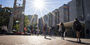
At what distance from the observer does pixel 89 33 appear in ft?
56.8

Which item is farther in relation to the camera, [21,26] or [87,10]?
[21,26]

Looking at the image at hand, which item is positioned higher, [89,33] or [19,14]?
[19,14]

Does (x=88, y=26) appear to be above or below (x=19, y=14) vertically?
below

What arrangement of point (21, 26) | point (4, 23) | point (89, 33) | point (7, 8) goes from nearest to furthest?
point (89, 33), point (21, 26), point (4, 23), point (7, 8)

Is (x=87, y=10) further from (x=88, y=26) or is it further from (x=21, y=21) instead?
(x=21, y=21)

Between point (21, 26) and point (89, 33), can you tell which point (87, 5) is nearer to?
point (89, 33)

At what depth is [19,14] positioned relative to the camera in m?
31.4

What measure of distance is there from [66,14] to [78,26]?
3715cm

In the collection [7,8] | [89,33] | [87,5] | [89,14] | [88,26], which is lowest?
[89,33]

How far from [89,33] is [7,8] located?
35296 mm

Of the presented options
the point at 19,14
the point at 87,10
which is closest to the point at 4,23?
the point at 19,14

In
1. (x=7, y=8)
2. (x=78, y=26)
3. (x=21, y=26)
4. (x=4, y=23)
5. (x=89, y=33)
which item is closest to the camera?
(x=78, y=26)

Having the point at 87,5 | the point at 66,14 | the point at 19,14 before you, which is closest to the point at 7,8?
the point at 19,14

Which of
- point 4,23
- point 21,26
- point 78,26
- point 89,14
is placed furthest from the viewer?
point 4,23
